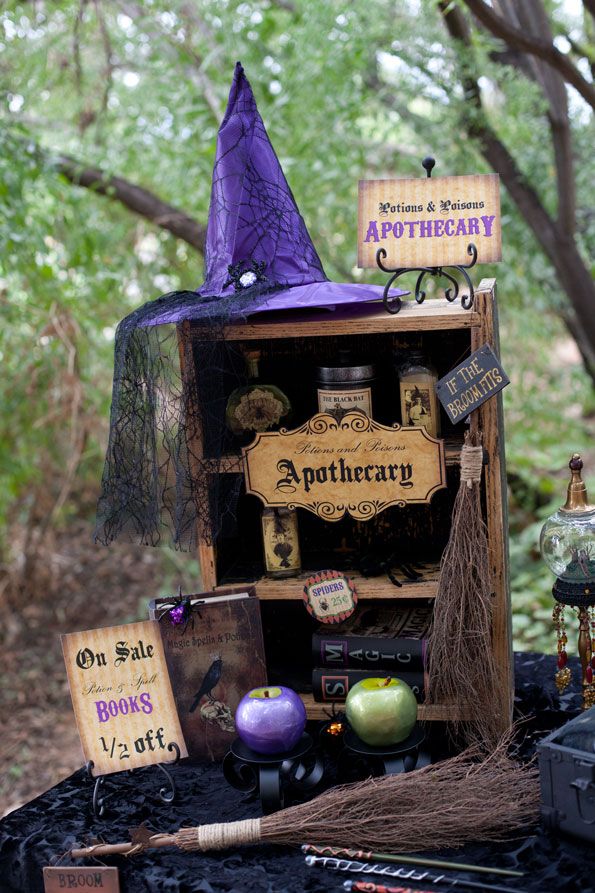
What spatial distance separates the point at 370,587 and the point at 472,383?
43 centimetres

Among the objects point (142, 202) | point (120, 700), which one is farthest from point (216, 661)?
point (142, 202)

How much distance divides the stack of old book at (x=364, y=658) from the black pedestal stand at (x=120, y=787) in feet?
1.02

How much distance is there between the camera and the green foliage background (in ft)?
9.51

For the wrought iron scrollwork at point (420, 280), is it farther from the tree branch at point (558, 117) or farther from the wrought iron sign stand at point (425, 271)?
the tree branch at point (558, 117)

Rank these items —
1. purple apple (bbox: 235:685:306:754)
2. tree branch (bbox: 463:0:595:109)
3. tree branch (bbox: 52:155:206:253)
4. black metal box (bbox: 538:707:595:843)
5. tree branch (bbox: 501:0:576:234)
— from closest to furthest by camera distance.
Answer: black metal box (bbox: 538:707:595:843), purple apple (bbox: 235:685:306:754), tree branch (bbox: 463:0:595:109), tree branch (bbox: 501:0:576:234), tree branch (bbox: 52:155:206:253)

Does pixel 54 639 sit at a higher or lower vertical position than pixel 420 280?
lower

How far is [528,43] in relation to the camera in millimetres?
2266

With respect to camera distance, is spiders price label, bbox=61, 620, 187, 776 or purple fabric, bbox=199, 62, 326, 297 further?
purple fabric, bbox=199, 62, 326, 297

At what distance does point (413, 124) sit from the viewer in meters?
3.28

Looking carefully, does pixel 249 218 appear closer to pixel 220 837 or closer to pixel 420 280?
pixel 420 280

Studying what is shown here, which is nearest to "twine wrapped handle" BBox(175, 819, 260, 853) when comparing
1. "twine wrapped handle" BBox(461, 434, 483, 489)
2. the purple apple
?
the purple apple

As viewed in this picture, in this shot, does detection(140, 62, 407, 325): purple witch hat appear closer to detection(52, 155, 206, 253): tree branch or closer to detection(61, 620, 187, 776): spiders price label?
detection(61, 620, 187, 776): spiders price label

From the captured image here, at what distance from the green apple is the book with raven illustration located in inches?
9.8

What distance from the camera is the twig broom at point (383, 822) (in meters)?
1.42
